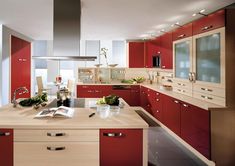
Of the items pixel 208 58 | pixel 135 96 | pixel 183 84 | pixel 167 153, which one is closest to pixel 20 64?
pixel 135 96

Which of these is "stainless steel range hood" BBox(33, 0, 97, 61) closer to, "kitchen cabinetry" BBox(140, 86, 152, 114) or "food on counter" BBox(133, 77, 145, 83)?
"kitchen cabinetry" BBox(140, 86, 152, 114)

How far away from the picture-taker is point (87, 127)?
2145 millimetres

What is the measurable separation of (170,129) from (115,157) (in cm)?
278

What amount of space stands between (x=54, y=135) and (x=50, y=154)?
0.59 feet

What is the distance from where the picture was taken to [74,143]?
2.16 meters

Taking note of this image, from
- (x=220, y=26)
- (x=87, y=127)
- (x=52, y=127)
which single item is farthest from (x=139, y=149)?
(x=220, y=26)

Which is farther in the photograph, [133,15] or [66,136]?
[133,15]

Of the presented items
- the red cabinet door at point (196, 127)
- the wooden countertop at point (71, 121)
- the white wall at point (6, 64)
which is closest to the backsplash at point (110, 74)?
the white wall at point (6, 64)

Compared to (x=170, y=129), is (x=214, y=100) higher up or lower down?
higher up

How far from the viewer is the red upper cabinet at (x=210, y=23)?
3.14 m

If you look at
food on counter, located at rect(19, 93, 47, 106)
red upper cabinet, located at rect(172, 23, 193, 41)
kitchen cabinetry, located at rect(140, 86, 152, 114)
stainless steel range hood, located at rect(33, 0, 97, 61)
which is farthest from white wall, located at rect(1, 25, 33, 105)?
red upper cabinet, located at rect(172, 23, 193, 41)

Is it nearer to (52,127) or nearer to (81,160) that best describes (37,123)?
(52,127)

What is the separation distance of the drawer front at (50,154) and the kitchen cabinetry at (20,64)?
449 cm

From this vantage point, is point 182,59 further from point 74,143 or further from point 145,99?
point 74,143
